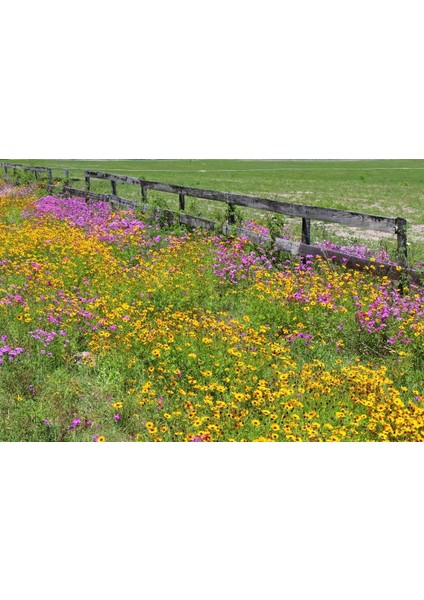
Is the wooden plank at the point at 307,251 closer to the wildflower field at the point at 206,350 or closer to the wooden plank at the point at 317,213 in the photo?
the wildflower field at the point at 206,350

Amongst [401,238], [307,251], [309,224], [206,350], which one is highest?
[309,224]

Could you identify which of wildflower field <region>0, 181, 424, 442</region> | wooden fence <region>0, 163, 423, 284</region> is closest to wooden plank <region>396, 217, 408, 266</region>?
wooden fence <region>0, 163, 423, 284</region>

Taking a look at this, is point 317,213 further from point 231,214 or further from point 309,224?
point 231,214

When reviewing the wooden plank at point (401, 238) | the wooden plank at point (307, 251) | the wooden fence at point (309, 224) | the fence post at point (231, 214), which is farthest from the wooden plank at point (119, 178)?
the wooden plank at point (401, 238)

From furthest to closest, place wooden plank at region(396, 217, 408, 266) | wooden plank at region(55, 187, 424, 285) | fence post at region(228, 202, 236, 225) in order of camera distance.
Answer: fence post at region(228, 202, 236, 225), wooden plank at region(396, 217, 408, 266), wooden plank at region(55, 187, 424, 285)

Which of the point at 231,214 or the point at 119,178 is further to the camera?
the point at 119,178

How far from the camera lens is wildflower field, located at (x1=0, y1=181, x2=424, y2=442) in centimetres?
505

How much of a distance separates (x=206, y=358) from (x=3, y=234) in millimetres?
7794

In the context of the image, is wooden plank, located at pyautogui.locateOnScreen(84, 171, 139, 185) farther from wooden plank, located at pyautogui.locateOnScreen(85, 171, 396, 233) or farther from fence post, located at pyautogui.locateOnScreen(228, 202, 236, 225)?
fence post, located at pyautogui.locateOnScreen(228, 202, 236, 225)

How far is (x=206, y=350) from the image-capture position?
20.5ft

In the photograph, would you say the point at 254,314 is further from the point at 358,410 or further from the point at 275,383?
the point at 358,410

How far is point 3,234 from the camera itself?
12281mm

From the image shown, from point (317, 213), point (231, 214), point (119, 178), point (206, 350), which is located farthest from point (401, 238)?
point (119, 178)

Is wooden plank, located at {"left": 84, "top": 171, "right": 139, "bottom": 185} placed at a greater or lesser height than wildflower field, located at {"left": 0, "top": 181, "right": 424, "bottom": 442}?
greater
